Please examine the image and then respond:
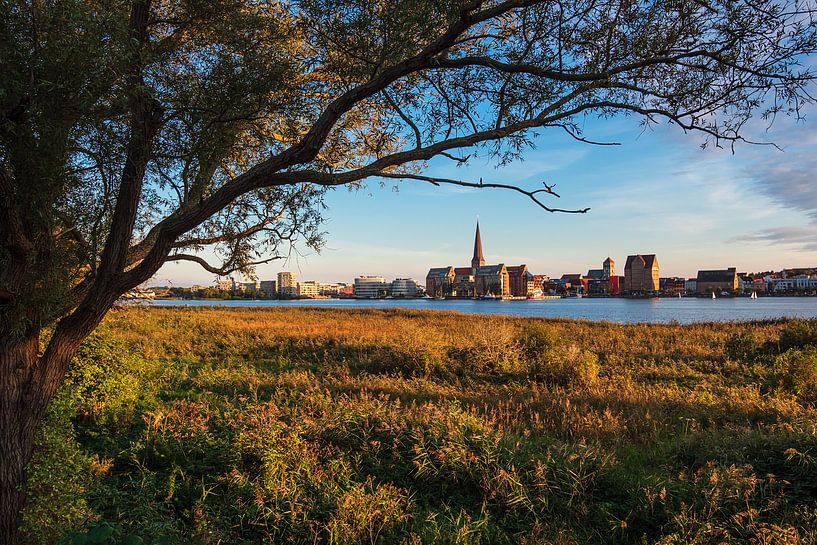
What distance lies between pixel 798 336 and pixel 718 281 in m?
155

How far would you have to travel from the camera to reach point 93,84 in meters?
4.12

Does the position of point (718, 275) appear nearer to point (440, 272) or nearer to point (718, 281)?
point (718, 281)

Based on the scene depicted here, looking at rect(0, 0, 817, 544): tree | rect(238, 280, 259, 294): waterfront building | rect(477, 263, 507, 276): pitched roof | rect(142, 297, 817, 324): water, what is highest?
rect(477, 263, 507, 276): pitched roof

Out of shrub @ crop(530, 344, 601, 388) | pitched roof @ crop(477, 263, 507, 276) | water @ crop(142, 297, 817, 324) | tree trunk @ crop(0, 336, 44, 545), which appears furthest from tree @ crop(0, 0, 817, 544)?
pitched roof @ crop(477, 263, 507, 276)

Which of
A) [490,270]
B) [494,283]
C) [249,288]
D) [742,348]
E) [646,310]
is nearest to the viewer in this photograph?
[249,288]

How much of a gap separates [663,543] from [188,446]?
5601 mm

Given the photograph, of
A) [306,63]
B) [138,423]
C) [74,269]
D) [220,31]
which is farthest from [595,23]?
[138,423]

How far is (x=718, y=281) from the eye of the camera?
5694 inches

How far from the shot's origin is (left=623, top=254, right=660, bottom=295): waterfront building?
503 ft

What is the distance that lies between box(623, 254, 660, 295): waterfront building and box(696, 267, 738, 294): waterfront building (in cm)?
1344

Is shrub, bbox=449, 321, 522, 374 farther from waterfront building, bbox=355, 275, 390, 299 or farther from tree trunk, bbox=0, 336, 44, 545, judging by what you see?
waterfront building, bbox=355, 275, 390, 299

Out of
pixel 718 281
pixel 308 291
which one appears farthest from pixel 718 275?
pixel 308 291

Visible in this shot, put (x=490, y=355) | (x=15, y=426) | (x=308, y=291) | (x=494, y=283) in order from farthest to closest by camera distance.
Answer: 1. (x=494, y=283)
2. (x=308, y=291)
3. (x=490, y=355)
4. (x=15, y=426)

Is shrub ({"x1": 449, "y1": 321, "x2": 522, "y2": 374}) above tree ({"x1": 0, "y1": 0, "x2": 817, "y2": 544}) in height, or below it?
below
